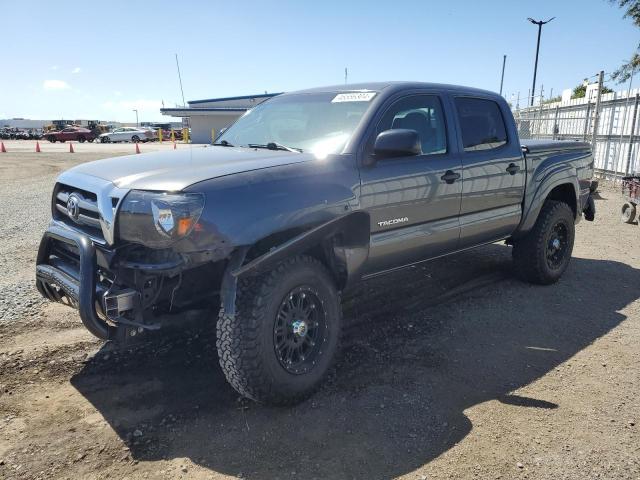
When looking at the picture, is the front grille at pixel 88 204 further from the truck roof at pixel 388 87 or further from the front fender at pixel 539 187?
the front fender at pixel 539 187

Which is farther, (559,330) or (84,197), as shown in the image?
(559,330)

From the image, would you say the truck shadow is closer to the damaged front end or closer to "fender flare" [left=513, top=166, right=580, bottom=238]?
the damaged front end

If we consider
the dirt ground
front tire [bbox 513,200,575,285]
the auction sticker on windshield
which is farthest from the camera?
front tire [bbox 513,200,575,285]

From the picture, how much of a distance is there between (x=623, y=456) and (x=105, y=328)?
2870 millimetres

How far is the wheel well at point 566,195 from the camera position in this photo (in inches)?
225

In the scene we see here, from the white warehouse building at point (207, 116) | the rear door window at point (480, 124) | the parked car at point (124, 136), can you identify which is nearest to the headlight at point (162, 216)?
the rear door window at point (480, 124)

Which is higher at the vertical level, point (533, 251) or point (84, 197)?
point (84, 197)

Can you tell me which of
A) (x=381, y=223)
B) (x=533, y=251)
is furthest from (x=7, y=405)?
(x=533, y=251)

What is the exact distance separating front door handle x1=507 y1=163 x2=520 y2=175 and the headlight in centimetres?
320

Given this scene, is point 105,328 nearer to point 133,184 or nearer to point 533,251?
point 133,184

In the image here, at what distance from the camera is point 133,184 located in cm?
288

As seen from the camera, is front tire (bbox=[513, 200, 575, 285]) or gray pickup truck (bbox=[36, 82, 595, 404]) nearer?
gray pickup truck (bbox=[36, 82, 595, 404])

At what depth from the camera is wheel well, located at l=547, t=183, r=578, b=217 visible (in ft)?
18.7

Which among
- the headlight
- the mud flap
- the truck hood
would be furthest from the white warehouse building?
the headlight
